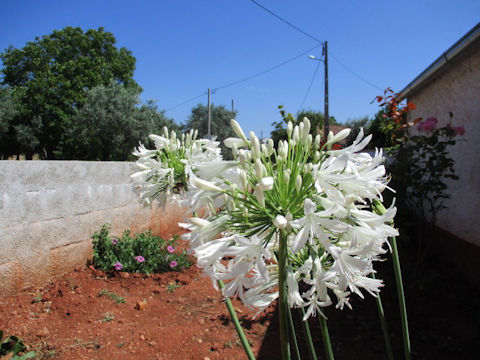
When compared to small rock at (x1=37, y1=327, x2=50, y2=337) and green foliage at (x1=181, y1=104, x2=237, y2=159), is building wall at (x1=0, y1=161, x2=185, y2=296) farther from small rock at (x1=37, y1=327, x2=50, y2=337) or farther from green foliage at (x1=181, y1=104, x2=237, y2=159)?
green foliage at (x1=181, y1=104, x2=237, y2=159)

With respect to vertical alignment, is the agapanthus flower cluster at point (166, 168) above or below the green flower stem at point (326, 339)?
above

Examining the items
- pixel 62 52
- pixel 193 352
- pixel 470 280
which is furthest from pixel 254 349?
pixel 62 52

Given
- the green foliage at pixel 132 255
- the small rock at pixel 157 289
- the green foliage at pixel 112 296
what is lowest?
the small rock at pixel 157 289

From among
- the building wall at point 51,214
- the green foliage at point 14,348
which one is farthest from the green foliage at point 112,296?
the green foliage at point 14,348

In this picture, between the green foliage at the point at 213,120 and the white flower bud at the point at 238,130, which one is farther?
the green foliage at the point at 213,120

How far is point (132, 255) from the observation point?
16.2 ft

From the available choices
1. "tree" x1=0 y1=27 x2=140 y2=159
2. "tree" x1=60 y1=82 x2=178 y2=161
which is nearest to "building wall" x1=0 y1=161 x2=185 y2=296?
"tree" x1=60 y1=82 x2=178 y2=161

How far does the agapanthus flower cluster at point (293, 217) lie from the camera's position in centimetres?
94

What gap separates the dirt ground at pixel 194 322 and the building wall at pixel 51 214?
11.5 inches

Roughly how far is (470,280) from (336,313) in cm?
184

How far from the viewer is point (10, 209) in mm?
3805

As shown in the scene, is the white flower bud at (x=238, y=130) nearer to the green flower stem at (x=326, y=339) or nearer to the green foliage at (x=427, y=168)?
the green flower stem at (x=326, y=339)

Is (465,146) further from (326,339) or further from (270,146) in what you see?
(270,146)

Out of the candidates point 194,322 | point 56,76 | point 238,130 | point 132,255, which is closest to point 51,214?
point 132,255
